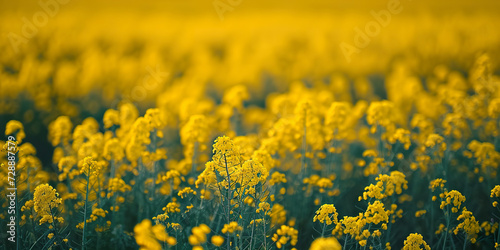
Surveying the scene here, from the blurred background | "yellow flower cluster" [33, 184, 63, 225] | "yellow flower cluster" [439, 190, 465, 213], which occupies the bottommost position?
"yellow flower cluster" [439, 190, 465, 213]

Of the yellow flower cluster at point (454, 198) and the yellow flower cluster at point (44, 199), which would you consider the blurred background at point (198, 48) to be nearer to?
the yellow flower cluster at point (44, 199)

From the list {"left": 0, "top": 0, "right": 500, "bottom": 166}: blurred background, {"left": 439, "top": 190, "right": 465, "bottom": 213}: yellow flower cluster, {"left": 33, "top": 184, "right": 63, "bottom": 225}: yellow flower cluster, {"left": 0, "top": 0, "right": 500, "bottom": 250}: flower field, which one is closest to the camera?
{"left": 33, "top": 184, "right": 63, "bottom": 225}: yellow flower cluster

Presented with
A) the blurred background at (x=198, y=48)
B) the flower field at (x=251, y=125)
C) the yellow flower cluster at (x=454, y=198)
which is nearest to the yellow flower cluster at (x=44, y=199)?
the flower field at (x=251, y=125)

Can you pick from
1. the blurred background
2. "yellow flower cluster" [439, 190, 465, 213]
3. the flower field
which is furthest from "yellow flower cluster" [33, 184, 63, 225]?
"yellow flower cluster" [439, 190, 465, 213]

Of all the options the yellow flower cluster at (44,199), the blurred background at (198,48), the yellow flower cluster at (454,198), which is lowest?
the yellow flower cluster at (454,198)

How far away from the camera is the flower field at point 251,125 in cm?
386

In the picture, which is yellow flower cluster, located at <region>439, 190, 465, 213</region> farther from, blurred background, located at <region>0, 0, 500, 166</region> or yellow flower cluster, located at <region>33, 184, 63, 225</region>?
blurred background, located at <region>0, 0, 500, 166</region>

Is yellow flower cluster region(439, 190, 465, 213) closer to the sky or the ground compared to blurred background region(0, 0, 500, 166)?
closer to the ground

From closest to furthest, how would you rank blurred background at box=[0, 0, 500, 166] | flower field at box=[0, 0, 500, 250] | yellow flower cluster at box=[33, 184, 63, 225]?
yellow flower cluster at box=[33, 184, 63, 225], flower field at box=[0, 0, 500, 250], blurred background at box=[0, 0, 500, 166]

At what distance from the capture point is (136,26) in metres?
17.7

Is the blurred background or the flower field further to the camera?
the blurred background

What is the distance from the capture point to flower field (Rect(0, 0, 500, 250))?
3861 millimetres

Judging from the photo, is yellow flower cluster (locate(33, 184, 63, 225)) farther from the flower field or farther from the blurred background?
the blurred background

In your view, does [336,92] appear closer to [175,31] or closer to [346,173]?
[346,173]
